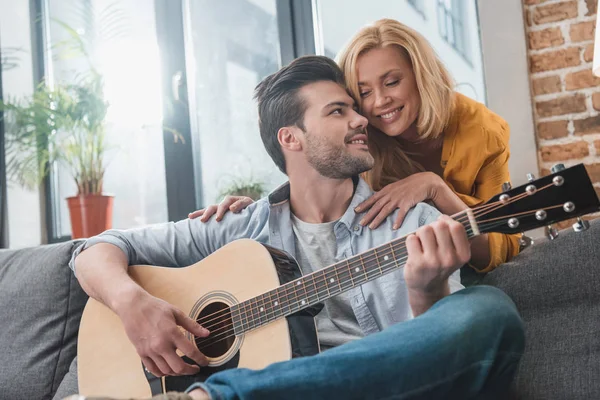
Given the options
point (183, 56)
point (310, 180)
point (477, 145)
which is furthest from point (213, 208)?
point (183, 56)

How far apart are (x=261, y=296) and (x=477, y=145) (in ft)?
1.93

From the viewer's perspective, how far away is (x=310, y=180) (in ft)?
4.85

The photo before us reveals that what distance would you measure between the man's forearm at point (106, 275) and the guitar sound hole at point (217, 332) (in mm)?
170

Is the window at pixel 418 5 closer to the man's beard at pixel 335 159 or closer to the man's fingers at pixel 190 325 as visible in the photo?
the man's beard at pixel 335 159

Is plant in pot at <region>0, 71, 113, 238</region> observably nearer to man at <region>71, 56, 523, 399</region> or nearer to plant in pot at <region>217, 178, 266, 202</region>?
plant in pot at <region>217, 178, 266, 202</region>

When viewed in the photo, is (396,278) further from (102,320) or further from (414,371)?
(102,320)

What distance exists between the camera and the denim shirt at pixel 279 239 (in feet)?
4.33

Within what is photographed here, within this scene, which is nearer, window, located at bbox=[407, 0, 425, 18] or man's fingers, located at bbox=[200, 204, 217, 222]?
man's fingers, located at bbox=[200, 204, 217, 222]

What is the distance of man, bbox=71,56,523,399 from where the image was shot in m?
0.88

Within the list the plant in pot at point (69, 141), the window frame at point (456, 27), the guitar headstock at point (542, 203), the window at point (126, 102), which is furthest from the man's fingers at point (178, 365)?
the window at point (126, 102)

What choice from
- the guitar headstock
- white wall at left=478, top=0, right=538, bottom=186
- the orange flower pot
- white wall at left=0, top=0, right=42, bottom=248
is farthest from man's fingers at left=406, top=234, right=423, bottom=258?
white wall at left=0, top=0, right=42, bottom=248

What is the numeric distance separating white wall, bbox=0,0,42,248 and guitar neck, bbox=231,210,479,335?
86.0 inches

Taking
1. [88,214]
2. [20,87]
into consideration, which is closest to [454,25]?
[88,214]

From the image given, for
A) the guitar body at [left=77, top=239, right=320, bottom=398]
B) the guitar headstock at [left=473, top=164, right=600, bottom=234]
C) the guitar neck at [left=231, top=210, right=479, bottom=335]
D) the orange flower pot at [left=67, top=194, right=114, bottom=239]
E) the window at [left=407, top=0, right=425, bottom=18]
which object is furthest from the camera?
the orange flower pot at [left=67, top=194, right=114, bottom=239]
